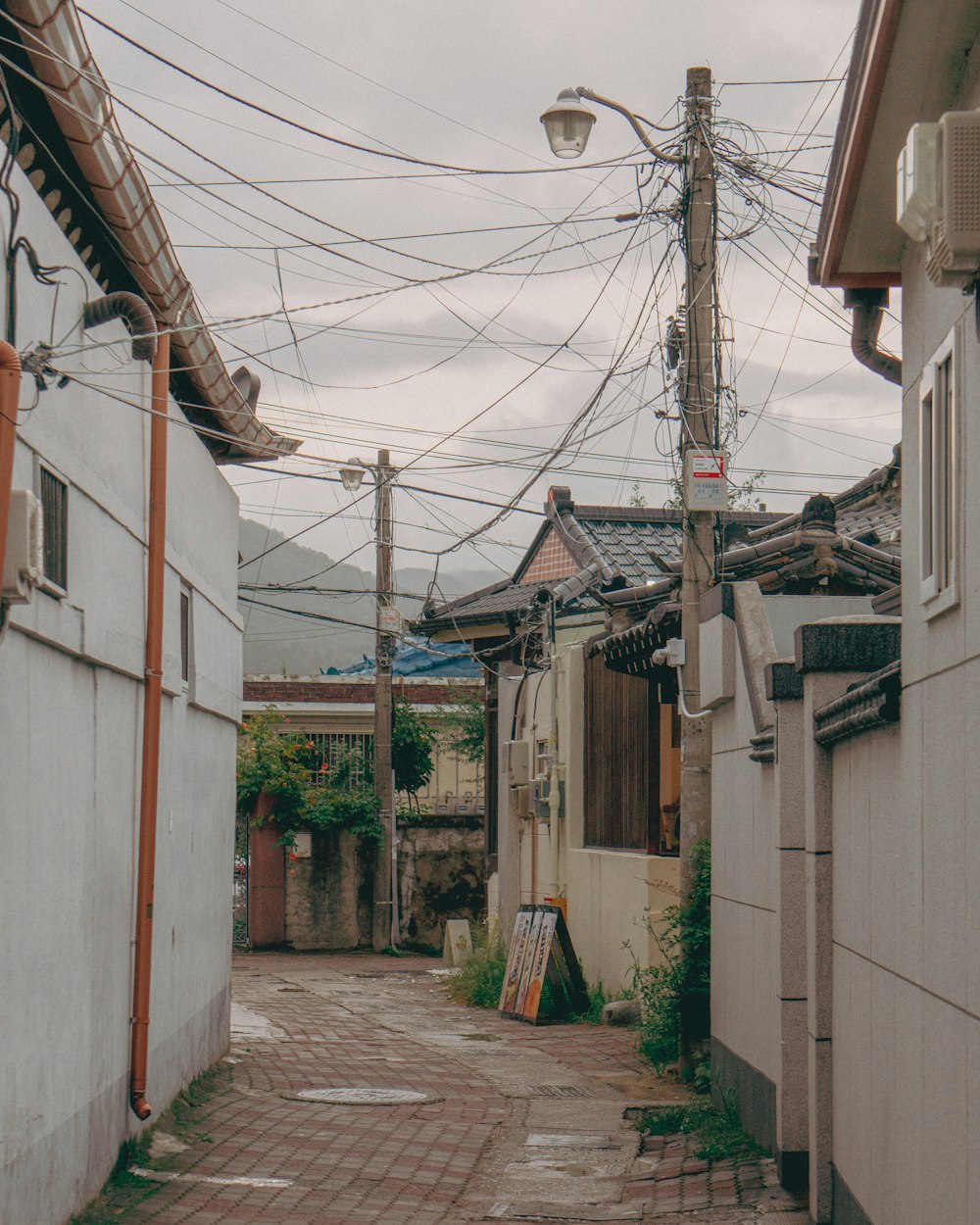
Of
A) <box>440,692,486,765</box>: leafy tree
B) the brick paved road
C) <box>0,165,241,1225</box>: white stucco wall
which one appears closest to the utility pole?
the brick paved road

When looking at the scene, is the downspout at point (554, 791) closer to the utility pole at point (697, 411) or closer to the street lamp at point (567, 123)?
the utility pole at point (697, 411)

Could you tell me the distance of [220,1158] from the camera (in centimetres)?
912

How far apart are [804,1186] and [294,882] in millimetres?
19338

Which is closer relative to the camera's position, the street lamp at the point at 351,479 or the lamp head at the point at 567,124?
the lamp head at the point at 567,124

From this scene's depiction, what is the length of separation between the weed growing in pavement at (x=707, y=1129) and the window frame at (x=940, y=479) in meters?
4.98

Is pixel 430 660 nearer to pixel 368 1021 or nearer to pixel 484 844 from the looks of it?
pixel 484 844

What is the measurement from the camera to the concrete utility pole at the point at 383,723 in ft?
86.1

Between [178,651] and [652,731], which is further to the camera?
[652,731]

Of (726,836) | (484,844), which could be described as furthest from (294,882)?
(726,836)

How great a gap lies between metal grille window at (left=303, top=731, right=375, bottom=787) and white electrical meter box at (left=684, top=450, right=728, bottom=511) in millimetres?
16195

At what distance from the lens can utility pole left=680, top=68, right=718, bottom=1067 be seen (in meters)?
12.2

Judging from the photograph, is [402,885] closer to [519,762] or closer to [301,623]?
[519,762]

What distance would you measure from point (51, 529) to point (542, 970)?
11068 millimetres

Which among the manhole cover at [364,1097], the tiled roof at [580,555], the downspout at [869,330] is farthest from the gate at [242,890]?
the downspout at [869,330]
